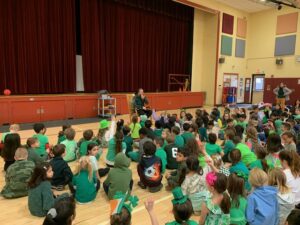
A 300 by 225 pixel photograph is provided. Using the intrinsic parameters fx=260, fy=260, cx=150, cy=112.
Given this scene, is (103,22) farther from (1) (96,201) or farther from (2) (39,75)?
(1) (96,201)

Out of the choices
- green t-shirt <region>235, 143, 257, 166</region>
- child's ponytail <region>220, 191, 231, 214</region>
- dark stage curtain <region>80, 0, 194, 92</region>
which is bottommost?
green t-shirt <region>235, 143, 257, 166</region>

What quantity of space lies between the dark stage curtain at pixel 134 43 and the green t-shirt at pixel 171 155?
8.11 meters

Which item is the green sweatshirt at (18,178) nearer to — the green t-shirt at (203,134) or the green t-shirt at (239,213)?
the green t-shirt at (239,213)

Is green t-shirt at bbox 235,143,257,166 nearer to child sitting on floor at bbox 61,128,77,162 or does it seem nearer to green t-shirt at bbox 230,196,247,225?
green t-shirt at bbox 230,196,247,225

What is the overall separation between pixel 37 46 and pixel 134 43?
4.89 meters

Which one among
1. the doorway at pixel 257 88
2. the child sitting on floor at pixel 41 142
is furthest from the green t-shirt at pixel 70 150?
the doorway at pixel 257 88

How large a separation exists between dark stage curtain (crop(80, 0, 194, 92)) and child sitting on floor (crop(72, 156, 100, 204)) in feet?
29.1

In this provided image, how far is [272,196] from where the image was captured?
2334 millimetres

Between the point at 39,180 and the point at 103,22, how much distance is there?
10534 mm

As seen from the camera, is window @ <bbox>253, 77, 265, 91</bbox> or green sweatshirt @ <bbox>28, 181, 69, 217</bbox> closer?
green sweatshirt @ <bbox>28, 181, 69, 217</bbox>

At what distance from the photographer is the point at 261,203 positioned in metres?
2.31

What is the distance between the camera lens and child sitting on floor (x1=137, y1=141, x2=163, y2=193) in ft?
12.1

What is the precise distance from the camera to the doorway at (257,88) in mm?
16898

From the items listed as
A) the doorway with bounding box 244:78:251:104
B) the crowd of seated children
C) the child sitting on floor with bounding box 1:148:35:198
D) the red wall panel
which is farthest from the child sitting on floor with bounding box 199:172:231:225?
the doorway with bounding box 244:78:251:104
